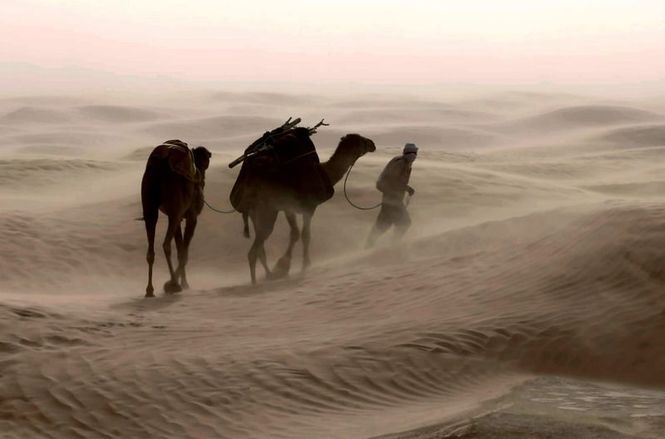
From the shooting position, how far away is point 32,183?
22641mm

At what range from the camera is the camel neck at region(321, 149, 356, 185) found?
13.1 metres

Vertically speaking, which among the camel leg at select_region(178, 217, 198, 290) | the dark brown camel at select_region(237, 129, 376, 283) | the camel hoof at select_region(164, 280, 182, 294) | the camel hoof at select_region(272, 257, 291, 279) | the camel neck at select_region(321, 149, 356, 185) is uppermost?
the camel neck at select_region(321, 149, 356, 185)

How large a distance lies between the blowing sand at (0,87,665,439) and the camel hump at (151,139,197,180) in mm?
1433

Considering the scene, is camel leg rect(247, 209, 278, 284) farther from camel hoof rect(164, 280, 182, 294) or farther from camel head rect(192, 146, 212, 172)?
camel hoof rect(164, 280, 182, 294)

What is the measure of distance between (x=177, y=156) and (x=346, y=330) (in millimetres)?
3420

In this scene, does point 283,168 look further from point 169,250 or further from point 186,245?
point 169,250

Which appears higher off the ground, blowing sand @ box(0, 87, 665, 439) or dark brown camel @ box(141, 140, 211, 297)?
dark brown camel @ box(141, 140, 211, 297)

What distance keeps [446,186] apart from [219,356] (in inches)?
493

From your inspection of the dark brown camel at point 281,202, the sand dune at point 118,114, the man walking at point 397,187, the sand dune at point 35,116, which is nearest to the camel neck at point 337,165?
the dark brown camel at point 281,202

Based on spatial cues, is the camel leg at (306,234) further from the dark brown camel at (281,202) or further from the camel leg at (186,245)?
the camel leg at (186,245)

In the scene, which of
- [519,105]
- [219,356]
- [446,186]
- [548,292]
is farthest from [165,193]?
[519,105]

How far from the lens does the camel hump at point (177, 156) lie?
11562mm

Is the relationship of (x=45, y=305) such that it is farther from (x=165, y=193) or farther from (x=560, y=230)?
(x=560, y=230)

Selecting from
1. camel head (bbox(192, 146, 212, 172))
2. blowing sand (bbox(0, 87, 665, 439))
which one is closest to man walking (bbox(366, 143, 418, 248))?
blowing sand (bbox(0, 87, 665, 439))
